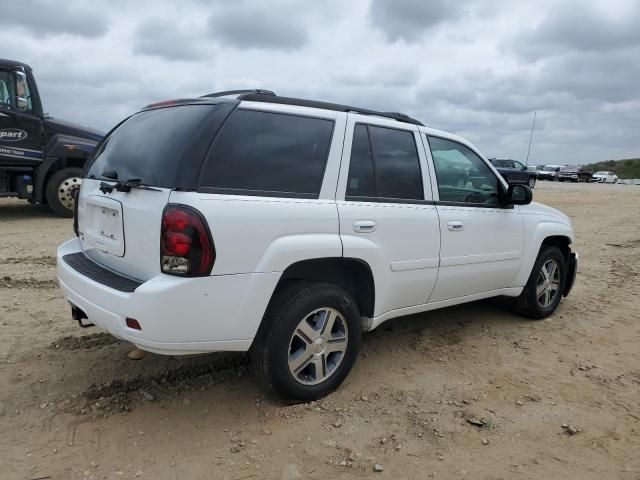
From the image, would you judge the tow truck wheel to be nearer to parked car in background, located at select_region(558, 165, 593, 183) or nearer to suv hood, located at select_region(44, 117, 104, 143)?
suv hood, located at select_region(44, 117, 104, 143)

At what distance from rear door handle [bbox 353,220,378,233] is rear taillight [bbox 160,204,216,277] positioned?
0.97m

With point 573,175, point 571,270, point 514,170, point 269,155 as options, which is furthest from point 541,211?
point 573,175

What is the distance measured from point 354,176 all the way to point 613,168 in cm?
7914

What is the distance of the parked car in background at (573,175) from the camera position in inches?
1702

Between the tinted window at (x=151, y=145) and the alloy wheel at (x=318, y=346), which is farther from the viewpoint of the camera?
the alloy wheel at (x=318, y=346)

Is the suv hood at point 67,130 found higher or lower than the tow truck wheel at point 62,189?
higher

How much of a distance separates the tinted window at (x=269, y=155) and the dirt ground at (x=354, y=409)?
1367mm

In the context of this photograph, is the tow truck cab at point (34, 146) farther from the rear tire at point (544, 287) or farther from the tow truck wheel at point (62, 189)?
the rear tire at point (544, 287)

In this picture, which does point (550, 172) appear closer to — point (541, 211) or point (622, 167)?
point (622, 167)

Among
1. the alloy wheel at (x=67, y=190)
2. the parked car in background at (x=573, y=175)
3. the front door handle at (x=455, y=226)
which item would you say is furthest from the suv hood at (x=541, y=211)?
the parked car in background at (x=573, y=175)

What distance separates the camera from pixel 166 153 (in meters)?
2.84

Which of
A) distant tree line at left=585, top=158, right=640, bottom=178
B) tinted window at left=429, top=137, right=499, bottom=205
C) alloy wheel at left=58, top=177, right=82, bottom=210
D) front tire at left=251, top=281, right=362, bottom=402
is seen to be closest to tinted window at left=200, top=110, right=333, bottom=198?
front tire at left=251, top=281, right=362, bottom=402

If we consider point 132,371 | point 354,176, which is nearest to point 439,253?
point 354,176

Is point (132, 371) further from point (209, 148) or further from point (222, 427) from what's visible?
point (209, 148)
